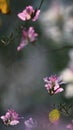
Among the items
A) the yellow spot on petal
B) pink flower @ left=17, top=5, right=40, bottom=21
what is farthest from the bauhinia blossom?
pink flower @ left=17, top=5, right=40, bottom=21

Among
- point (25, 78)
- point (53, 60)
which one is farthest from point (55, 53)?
point (25, 78)

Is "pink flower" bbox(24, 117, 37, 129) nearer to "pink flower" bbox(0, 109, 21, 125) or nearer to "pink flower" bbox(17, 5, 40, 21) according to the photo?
"pink flower" bbox(0, 109, 21, 125)

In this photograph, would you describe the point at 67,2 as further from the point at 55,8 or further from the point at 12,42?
the point at 12,42

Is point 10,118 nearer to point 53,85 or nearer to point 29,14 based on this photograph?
point 53,85

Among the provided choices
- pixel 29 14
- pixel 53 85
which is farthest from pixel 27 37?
pixel 53 85

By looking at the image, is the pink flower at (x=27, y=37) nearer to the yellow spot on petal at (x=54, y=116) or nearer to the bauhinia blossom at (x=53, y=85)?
the bauhinia blossom at (x=53, y=85)

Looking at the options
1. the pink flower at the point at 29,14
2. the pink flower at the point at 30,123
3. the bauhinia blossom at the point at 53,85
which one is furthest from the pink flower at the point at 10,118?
the pink flower at the point at 29,14
